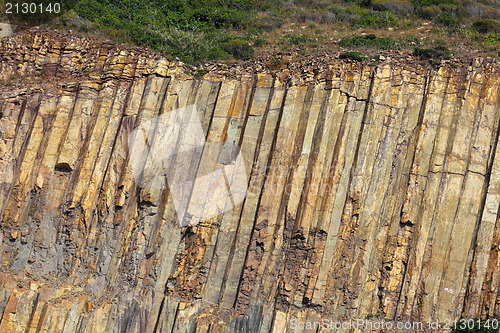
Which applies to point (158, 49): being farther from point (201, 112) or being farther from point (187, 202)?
point (187, 202)

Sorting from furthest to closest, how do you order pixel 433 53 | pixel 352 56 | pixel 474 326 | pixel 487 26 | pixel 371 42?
pixel 487 26, pixel 371 42, pixel 352 56, pixel 433 53, pixel 474 326

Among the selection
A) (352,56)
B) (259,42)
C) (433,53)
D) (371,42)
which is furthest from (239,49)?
(433,53)

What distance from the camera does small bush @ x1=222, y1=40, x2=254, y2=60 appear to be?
75.7ft

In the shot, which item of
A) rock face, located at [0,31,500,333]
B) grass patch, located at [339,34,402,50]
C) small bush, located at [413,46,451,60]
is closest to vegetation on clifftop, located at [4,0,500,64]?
grass patch, located at [339,34,402,50]

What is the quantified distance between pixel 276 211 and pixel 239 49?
339 inches

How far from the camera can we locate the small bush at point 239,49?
23.1 m

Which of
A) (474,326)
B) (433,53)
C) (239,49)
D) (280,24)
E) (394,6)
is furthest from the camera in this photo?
(394,6)

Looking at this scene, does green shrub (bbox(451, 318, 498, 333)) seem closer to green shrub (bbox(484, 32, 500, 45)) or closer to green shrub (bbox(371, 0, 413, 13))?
green shrub (bbox(484, 32, 500, 45))

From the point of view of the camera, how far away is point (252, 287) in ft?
59.0

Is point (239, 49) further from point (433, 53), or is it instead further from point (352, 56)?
point (433, 53)

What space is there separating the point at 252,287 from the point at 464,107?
9979 millimetres

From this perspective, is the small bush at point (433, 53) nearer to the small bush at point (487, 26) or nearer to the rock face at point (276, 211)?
the rock face at point (276, 211)

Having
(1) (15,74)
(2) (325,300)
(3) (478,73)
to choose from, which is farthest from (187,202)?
(3) (478,73)

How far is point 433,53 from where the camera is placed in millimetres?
20422
